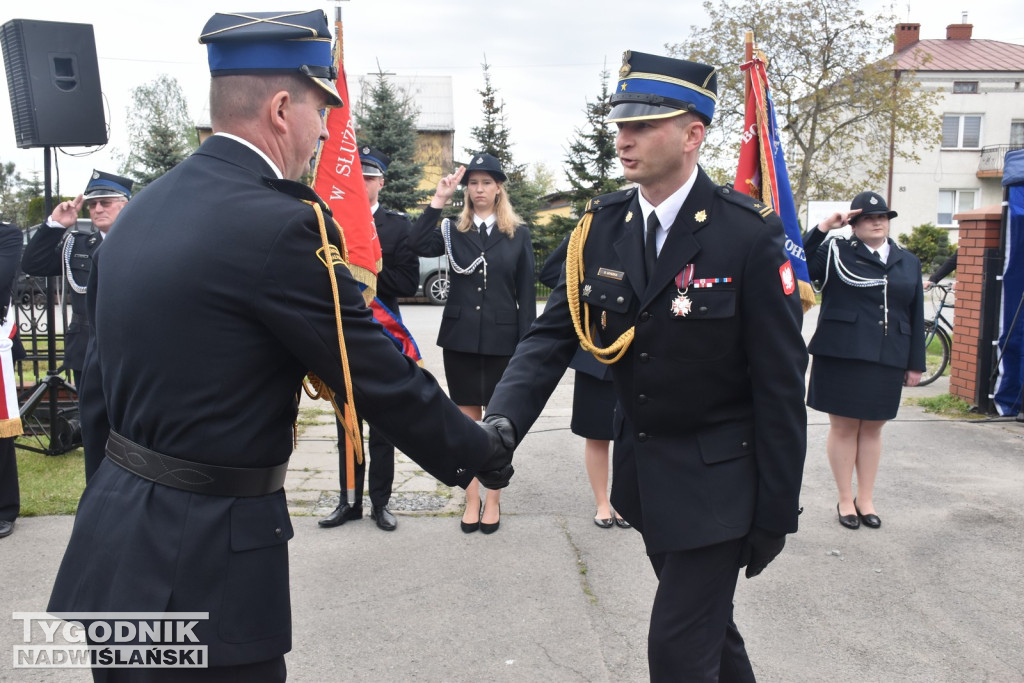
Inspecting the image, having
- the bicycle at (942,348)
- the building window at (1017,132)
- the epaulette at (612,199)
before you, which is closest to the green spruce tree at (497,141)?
the bicycle at (942,348)

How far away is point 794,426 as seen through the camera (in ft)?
8.14

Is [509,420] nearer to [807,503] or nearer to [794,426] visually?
[794,426]

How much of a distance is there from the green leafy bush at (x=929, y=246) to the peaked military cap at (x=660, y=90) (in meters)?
31.8

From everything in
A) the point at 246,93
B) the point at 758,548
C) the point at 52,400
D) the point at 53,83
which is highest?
the point at 53,83

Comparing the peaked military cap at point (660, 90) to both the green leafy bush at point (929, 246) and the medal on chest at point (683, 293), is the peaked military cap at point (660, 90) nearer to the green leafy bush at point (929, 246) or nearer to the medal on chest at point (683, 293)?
the medal on chest at point (683, 293)

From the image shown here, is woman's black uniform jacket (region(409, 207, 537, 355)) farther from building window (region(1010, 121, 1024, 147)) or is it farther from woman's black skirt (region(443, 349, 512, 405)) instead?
building window (region(1010, 121, 1024, 147))

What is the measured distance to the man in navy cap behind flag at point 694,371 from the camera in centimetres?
248

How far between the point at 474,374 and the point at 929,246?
3196 centimetres

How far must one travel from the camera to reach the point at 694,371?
254 cm

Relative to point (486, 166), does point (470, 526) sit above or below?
below

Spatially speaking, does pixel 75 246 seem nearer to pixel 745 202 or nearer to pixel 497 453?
pixel 497 453

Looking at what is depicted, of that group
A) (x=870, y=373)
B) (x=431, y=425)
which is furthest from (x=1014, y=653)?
(x=431, y=425)

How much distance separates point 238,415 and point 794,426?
1.61 meters

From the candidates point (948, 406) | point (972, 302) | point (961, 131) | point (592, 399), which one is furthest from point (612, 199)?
point (961, 131)
